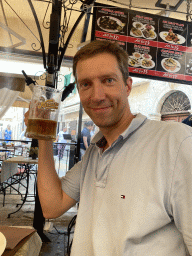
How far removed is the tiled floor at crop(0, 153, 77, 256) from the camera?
8.98 ft

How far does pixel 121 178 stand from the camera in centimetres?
80

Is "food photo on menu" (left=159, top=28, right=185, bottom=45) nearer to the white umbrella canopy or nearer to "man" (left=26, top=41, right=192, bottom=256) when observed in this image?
the white umbrella canopy

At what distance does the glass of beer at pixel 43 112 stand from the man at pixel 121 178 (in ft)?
0.42

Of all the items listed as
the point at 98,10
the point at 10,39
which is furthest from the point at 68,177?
the point at 10,39

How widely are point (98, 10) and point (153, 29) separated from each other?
0.78 metres

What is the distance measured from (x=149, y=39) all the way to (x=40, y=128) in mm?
2559

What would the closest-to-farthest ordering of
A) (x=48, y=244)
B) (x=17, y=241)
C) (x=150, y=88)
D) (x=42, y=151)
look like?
(x=17, y=241)
(x=42, y=151)
(x=48, y=244)
(x=150, y=88)

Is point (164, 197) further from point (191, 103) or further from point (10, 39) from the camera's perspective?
point (191, 103)

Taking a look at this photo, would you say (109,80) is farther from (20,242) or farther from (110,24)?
(110,24)

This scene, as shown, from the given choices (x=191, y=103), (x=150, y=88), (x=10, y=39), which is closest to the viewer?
(x=10, y=39)

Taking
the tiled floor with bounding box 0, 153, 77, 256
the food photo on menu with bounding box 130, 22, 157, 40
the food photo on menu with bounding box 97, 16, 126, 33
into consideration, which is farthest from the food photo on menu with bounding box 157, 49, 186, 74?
the tiled floor with bounding box 0, 153, 77, 256

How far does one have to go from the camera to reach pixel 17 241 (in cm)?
99

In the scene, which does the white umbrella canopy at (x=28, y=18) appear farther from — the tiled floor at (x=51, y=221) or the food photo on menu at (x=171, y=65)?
the tiled floor at (x=51, y=221)

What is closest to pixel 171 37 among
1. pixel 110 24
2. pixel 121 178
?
pixel 110 24
